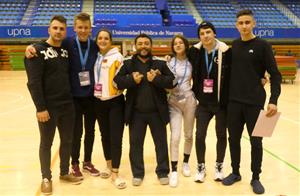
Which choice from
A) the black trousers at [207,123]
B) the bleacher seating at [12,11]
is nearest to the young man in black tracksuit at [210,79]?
the black trousers at [207,123]

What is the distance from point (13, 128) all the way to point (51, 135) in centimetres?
304

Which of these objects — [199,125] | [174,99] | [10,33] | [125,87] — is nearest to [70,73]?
[125,87]

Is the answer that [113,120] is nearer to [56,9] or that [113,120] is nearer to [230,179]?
[230,179]

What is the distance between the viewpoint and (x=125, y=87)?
3273 mm

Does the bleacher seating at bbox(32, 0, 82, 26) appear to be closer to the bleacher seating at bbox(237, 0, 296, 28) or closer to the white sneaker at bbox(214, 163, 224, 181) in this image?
the bleacher seating at bbox(237, 0, 296, 28)

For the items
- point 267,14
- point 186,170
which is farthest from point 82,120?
point 267,14

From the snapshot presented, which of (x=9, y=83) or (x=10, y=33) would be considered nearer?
(x=9, y=83)

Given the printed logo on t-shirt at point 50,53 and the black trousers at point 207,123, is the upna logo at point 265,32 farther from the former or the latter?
the printed logo on t-shirt at point 50,53

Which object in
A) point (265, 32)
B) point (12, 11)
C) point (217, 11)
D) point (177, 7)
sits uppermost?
point (177, 7)

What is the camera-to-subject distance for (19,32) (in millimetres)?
16094

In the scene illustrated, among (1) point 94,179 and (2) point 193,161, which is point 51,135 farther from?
(2) point 193,161

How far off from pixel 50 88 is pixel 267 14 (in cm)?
1921

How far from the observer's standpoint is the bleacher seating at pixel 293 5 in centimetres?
2057

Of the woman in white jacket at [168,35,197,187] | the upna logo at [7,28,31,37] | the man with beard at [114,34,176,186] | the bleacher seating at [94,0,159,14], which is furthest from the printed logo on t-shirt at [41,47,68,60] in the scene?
the bleacher seating at [94,0,159,14]
